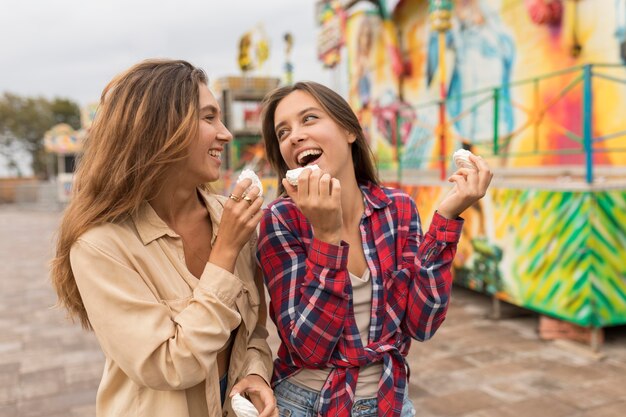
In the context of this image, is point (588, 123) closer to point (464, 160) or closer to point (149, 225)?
point (464, 160)

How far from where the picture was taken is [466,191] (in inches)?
66.3

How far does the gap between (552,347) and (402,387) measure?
3.67 meters

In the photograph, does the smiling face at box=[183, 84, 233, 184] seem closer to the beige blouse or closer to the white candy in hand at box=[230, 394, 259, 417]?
the beige blouse

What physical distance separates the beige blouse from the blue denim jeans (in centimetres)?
11

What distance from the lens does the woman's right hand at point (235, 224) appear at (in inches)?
61.1

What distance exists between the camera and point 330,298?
1.54 metres

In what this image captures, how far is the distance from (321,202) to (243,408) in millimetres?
588

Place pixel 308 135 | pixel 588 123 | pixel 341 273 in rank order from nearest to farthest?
pixel 341 273 < pixel 308 135 < pixel 588 123

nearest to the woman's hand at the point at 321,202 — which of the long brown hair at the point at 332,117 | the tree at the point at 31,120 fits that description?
the long brown hair at the point at 332,117

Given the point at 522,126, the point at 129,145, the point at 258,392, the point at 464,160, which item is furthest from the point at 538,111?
the point at 129,145

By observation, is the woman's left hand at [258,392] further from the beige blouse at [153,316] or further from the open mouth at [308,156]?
the open mouth at [308,156]

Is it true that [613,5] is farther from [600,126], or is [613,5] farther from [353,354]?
[353,354]

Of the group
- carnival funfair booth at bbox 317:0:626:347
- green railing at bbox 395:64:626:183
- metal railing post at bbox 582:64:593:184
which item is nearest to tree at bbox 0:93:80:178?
carnival funfair booth at bbox 317:0:626:347

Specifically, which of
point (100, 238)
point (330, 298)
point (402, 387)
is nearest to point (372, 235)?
point (330, 298)
